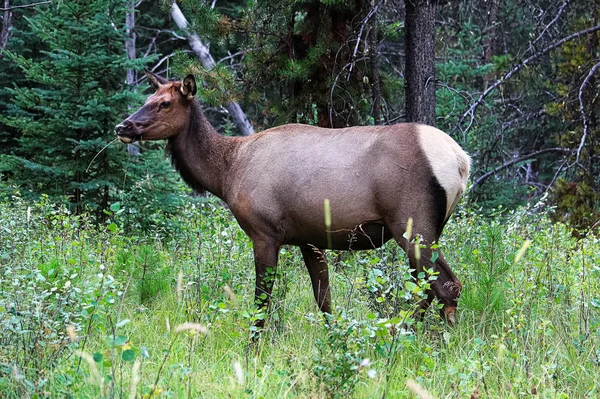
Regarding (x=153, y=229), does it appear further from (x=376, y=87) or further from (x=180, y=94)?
(x=376, y=87)

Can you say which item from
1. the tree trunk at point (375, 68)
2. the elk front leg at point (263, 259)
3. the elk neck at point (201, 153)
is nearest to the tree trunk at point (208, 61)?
the tree trunk at point (375, 68)

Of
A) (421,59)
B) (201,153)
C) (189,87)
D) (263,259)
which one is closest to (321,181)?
(263,259)

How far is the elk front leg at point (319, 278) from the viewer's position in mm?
6691

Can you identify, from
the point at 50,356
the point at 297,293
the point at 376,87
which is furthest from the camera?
the point at 376,87

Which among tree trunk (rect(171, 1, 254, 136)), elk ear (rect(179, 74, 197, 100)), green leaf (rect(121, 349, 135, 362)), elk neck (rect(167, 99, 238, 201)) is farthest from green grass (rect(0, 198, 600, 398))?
tree trunk (rect(171, 1, 254, 136))

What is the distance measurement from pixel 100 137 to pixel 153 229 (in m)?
1.93

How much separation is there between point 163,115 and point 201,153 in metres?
0.53

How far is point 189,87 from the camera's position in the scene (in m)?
7.21

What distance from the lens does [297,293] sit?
726 cm

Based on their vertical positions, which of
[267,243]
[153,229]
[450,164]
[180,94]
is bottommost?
[153,229]

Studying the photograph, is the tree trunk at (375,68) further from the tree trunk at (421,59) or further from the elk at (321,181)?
the elk at (321,181)

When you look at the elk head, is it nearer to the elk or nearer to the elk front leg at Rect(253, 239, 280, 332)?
the elk

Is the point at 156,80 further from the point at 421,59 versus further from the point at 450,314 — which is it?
the point at 450,314

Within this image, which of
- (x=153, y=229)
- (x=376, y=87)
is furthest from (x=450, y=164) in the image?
(x=153, y=229)
